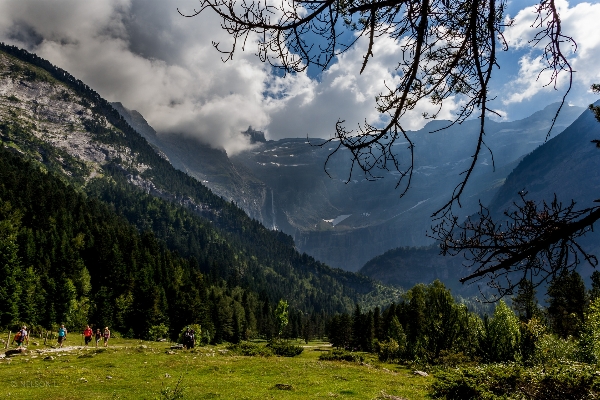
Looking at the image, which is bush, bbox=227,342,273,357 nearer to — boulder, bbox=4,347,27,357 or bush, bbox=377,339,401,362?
boulder, bbox=4,347,27,357

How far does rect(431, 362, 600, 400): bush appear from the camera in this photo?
10258 millimetres

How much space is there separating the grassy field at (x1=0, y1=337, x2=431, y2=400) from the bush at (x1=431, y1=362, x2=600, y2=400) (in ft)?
7.34

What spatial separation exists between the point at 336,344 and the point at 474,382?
310ft

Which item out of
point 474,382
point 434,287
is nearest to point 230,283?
point 434,287

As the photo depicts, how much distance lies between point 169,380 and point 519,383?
49.4ft

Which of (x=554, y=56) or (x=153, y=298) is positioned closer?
(x=554, y=56)

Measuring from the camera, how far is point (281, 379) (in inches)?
795

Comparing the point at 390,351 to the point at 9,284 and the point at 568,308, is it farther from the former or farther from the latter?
the point at 9,284

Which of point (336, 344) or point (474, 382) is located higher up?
point (474, 382)

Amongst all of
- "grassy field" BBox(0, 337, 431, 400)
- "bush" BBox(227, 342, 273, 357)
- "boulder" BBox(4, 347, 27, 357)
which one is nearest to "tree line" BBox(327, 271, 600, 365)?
"grassy field" BBox(0, 337, 431, 400)

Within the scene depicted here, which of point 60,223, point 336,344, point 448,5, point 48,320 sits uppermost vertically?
point 60,223

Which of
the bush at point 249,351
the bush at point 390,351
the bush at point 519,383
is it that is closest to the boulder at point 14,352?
the bush at point 249,351

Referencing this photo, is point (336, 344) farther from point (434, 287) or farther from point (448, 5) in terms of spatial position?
point (448, 5)

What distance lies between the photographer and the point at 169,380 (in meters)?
17.6
